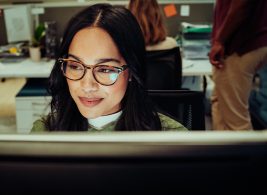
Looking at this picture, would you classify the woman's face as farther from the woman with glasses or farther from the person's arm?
the person's arm

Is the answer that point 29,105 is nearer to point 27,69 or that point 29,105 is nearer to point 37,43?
point 27,69

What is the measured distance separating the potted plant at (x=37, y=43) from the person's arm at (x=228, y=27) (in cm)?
110

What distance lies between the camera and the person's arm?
81.7 inches

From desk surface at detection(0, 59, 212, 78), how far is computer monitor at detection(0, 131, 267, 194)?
1.87 m

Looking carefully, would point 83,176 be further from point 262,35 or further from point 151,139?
point 262,35

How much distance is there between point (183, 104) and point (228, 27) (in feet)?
3.37

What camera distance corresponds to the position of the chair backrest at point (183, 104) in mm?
1264

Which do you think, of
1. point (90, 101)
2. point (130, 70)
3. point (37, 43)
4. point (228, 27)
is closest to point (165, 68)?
point (228, 27)

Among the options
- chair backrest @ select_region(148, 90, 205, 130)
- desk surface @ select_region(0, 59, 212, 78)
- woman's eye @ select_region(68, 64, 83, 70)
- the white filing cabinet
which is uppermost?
woman's eye @ select_region(68, 64, 83, 70)

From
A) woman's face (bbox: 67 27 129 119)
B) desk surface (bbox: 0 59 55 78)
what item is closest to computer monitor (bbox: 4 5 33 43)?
desk surface (bbox: 0 59 55 78)

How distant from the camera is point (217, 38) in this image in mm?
2246

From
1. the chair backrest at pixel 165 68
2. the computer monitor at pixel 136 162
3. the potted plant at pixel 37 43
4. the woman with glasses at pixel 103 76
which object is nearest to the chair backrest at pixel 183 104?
the woman with glasses at pixel 103 76

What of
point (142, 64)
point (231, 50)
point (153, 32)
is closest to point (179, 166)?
point (142, 64)

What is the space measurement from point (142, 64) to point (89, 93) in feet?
0.69
